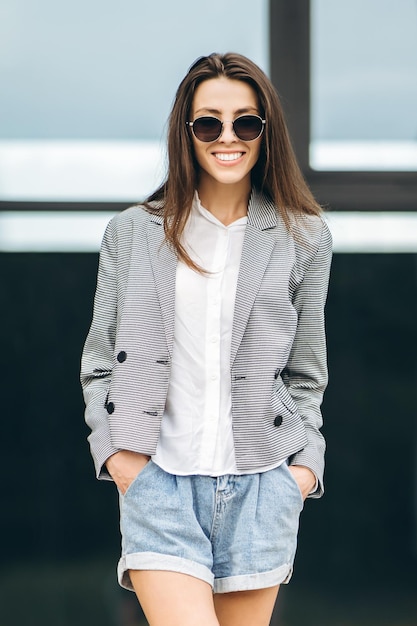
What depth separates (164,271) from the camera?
2498 millimetres

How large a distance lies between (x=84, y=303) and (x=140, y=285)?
47.6 inches

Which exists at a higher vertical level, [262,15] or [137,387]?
[262,15]

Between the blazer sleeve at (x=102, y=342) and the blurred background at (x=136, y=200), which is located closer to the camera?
the blazer sleeve at (x=102, y=342)

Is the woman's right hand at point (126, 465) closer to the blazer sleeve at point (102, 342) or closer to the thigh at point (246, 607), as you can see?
the blazer sleeve at point (102, 342)

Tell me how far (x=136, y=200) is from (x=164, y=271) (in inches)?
47.9

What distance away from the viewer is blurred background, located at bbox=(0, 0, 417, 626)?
3.65 metres

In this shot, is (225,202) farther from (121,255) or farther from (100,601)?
(100,601)

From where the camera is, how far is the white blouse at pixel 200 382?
2.45 meters

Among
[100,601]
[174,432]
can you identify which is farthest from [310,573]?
[174,432]

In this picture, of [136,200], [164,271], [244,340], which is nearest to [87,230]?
[136,200]
